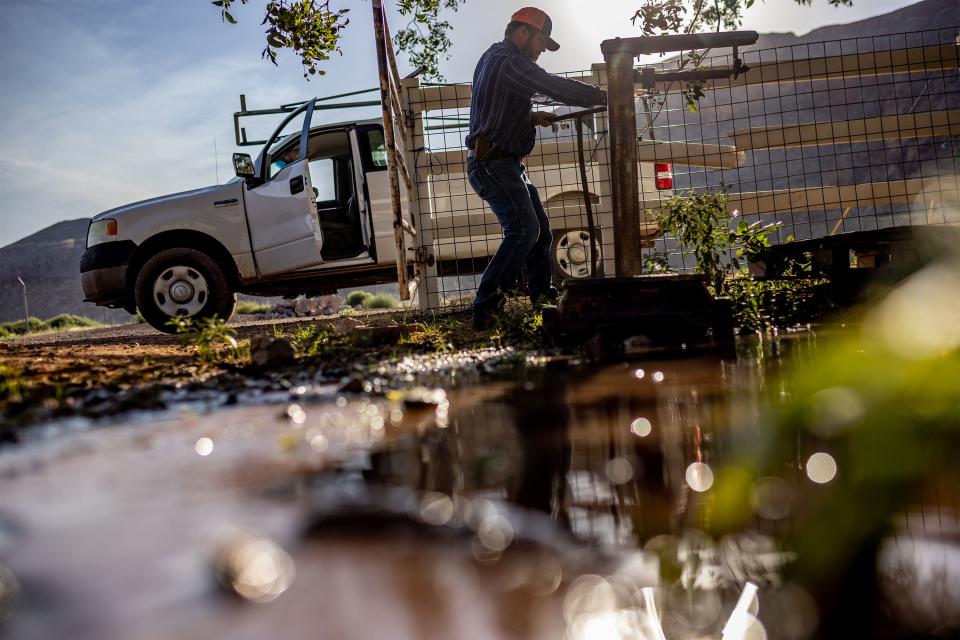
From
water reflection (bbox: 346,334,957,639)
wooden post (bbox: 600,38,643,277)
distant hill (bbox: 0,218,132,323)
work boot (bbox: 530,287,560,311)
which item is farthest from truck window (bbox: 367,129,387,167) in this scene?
distant hill (bbox: 0,218,132,323)

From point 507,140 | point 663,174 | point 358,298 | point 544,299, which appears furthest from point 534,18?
point 358,298

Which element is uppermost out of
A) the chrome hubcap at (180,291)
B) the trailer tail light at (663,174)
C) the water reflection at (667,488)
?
the trailer tail light at (663,174)

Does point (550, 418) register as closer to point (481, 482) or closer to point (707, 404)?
point (707, 404)

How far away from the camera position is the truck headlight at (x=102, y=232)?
7418 millimetres

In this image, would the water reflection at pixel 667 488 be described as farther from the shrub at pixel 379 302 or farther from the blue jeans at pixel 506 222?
the shrub at pixel 379 302

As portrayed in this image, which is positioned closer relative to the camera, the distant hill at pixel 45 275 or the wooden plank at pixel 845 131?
the wooden plank at pixel 845 131

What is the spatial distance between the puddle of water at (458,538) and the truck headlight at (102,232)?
254 inches

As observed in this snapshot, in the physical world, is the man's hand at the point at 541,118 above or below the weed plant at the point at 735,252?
above

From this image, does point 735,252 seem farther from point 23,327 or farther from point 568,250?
point 23,327

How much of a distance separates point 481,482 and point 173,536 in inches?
20.1

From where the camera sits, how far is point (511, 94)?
4.95 metres

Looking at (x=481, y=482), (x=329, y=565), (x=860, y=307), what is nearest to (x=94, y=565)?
(x=329, y=565)

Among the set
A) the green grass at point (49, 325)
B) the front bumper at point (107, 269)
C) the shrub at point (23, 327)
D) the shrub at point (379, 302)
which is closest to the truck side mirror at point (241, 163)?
the front bumper at point (107, 269)

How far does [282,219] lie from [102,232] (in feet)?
6.26
